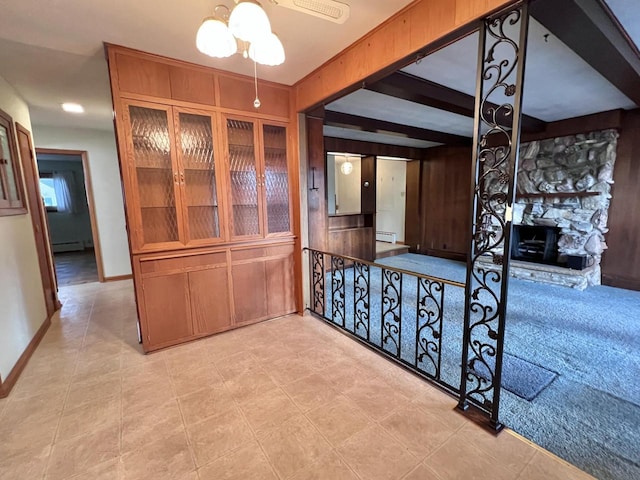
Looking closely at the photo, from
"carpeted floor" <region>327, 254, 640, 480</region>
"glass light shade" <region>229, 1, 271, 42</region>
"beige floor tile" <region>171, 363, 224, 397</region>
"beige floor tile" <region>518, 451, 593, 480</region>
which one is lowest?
"carpeted floor" <region>327, 254, 640, 480</region>

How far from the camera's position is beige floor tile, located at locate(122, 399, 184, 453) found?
1633 millimetres

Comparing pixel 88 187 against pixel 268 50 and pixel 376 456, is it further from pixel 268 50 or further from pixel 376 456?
pixel 376 456

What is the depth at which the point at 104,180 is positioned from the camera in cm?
468

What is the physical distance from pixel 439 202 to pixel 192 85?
5.57 meters

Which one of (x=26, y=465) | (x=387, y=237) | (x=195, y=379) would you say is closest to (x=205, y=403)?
(x=195, y=379)

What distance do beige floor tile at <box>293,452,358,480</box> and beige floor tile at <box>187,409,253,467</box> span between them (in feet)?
1.29

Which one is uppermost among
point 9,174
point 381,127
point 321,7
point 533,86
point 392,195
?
point 533,86

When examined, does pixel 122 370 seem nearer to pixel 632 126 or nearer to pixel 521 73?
pixel 521 73

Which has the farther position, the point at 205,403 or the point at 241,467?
the point at 205,403

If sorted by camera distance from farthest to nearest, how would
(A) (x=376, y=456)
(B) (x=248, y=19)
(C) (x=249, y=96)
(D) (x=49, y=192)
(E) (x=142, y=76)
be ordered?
(D) (x=49, y=192) < (C) (x=249, y=96) < (E) (x=142, y=76) < (A) (x=376, y=456) < (B) (x=248, y=19)

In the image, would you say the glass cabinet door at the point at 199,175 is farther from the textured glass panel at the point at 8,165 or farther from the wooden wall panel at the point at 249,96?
the textured glass panel at the point at 8,165

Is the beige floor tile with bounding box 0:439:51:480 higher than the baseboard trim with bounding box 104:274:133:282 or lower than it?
lower

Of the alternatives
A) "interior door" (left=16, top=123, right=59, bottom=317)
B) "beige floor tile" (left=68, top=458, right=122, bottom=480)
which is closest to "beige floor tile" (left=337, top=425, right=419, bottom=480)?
"beige floor tile" (left=68, top=458, right=122, bottom=480)

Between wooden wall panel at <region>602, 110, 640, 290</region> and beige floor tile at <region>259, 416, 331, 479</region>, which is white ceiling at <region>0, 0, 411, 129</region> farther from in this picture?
wooden wall panel at <region>602, 110, 640, 290</region>
